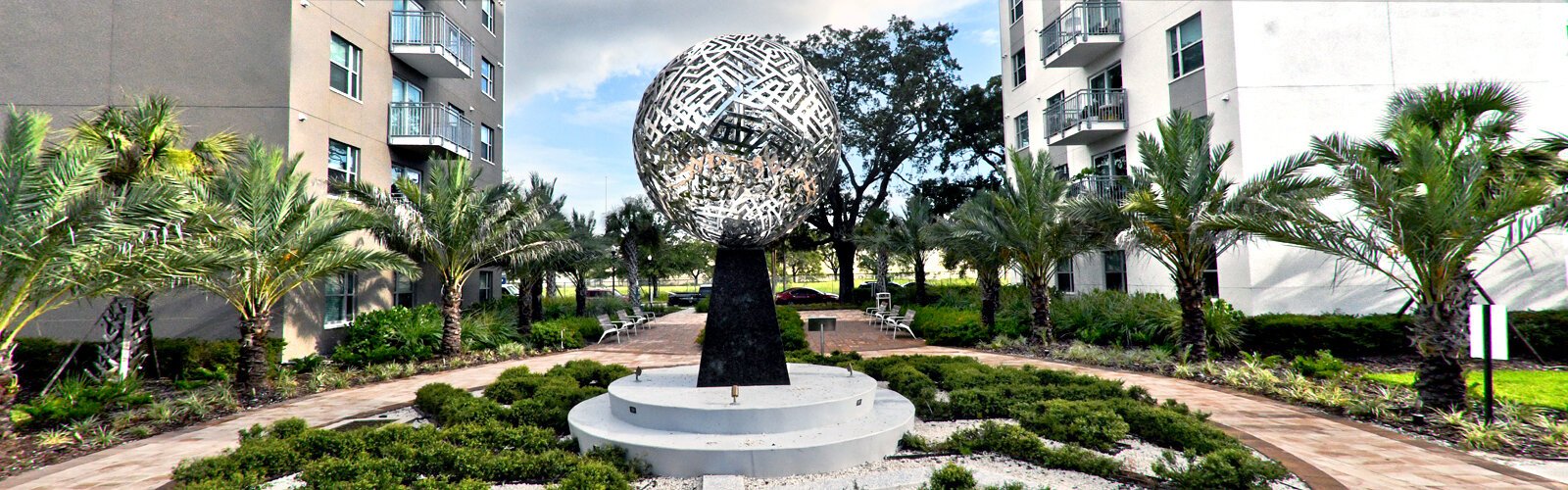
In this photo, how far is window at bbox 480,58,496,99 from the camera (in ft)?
69.1

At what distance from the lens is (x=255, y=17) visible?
40.3ft

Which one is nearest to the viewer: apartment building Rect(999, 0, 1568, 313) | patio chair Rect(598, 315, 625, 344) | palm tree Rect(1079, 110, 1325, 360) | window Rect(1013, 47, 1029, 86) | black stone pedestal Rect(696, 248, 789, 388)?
black stone pedestal Rect(696, 248, 789, 388)

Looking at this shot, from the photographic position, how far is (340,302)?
546 inches

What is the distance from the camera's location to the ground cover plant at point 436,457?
472cm

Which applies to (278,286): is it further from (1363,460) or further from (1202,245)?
(1202,245)

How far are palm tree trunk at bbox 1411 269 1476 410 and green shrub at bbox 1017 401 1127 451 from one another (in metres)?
3.63

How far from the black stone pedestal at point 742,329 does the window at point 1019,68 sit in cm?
1989

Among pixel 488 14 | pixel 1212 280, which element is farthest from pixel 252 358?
pixel 1212 280

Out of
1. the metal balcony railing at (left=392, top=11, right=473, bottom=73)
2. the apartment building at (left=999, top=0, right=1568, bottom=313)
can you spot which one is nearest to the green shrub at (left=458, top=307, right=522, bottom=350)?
the metal balcony railing at (left=392, top=11, right=473, bottom=73)

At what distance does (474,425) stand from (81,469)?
3.18 m

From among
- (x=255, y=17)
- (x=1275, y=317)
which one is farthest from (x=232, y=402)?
(x=1275, y=317)

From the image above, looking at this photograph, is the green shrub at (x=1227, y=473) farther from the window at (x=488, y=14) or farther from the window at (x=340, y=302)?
the window at (x=488, y=14)

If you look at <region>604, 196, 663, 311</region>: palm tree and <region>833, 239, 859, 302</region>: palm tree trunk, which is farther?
<region>833, 239, 859, 302</region>: palm tree trunk

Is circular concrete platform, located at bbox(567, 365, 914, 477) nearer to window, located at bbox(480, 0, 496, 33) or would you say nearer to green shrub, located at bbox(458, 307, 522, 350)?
green shrub, located at bbox(458, 307, 522, 350)
